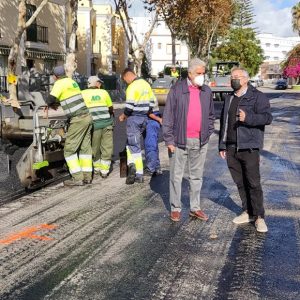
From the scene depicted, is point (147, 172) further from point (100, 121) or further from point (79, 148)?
point (79, 148)

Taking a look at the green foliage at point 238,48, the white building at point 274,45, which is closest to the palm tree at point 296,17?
the green foliage at point 238,48

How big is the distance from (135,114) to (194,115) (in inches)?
103

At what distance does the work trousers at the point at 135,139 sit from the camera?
344 inches

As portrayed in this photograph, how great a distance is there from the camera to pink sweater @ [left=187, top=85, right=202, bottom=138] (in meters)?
6.19

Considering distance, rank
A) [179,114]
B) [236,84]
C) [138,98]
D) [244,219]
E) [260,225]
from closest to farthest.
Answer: [236,84]
[260,225]
[179,114]
[244,219]
[138,98]

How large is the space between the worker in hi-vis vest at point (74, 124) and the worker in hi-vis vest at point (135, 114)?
2.03 feet

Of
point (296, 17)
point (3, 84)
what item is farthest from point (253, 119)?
point (296, 17)

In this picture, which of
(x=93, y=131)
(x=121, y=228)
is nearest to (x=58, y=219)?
(x=121, y=228)

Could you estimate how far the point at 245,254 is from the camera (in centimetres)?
527

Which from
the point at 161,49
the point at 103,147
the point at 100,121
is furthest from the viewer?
the point at 161,49

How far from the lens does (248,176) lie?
19.8 ft

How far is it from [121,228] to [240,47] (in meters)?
73.8

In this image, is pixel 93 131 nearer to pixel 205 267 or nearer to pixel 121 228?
pixel 121 228

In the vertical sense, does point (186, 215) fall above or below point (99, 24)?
below
